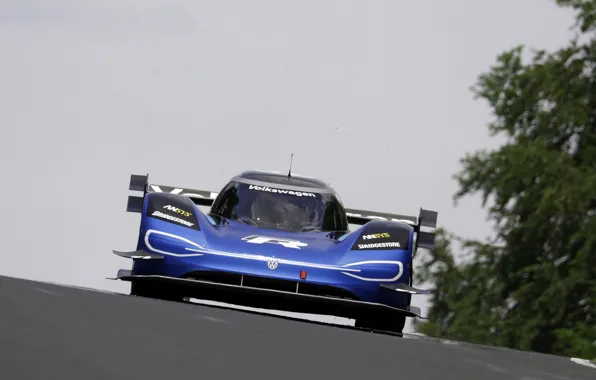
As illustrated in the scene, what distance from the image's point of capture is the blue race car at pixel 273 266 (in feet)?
33.0

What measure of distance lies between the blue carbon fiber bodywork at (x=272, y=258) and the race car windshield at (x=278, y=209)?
3.88ft

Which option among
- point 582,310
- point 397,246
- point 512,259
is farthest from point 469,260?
point 397,246

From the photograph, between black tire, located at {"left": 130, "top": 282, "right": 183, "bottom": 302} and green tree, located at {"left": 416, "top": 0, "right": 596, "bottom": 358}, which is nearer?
black tire, located at {"left": 130, "top": 282, "right": 183, "bottom": 302}

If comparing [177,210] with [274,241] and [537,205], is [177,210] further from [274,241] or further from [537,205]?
[537,205]

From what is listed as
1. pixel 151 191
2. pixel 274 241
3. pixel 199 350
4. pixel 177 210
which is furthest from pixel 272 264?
pixel 199 350

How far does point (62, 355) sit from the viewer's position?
14.8 feet

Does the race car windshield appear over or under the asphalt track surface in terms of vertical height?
over

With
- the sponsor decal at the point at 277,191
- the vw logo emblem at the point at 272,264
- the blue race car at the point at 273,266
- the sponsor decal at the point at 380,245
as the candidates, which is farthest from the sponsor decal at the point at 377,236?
the sponsor decal at the point at 277,191

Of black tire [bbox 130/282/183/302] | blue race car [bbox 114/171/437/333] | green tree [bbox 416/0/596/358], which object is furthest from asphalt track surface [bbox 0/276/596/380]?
green tree [bbox 416/0/596/358]

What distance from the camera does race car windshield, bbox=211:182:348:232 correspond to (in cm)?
1202

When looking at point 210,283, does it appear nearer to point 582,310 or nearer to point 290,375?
point 290,375

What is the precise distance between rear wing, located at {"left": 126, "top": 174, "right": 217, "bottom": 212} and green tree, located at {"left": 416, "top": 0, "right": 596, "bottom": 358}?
599 inches

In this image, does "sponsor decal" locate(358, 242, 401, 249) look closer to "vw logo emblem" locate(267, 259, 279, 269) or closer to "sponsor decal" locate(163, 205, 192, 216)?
"vw logo emblem" locate(267, 259, 279, 269)

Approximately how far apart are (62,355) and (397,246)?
634cm
